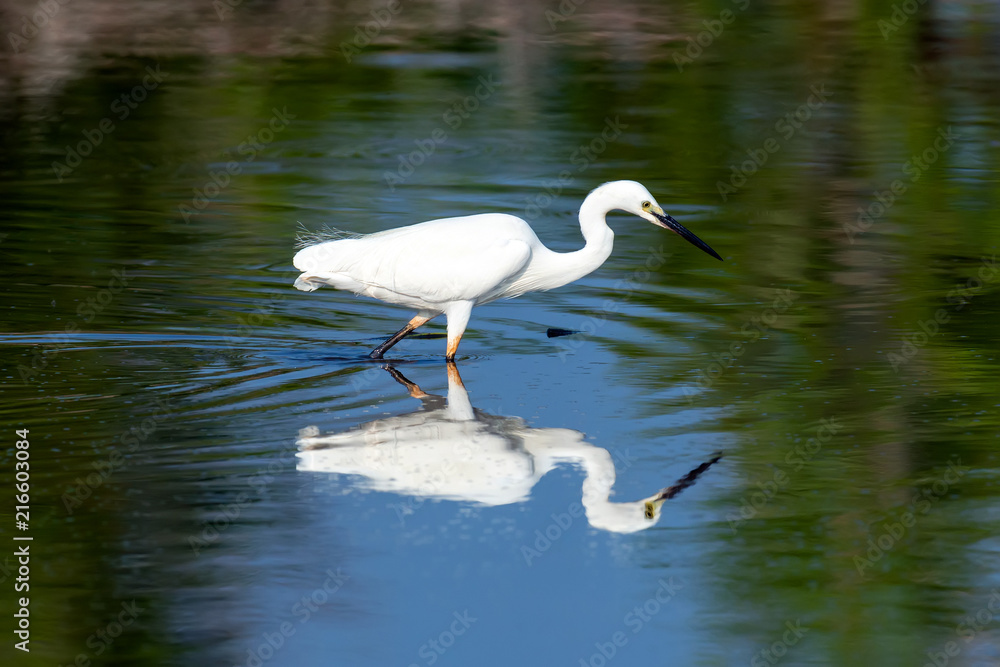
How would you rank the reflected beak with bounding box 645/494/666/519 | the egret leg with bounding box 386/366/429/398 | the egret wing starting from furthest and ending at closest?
1. the egret wing
2. the egret leg with bounding box 386/366/429/398
3. the reflected beak with bounding box 645/494/666/519

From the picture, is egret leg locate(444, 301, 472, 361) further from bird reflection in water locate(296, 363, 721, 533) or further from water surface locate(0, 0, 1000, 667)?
bird reflection in water locate(296, 363, 721, 533)

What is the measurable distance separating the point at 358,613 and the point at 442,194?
26.9 ft

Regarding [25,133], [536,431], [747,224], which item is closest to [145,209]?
[25,133]

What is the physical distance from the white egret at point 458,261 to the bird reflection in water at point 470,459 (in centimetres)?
108

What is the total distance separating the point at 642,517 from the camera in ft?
20.4

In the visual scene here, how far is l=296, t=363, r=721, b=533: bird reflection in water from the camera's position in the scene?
6352mm

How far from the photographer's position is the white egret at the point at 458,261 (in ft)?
27.7

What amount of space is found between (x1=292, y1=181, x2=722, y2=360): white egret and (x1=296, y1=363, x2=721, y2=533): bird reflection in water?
108 cm

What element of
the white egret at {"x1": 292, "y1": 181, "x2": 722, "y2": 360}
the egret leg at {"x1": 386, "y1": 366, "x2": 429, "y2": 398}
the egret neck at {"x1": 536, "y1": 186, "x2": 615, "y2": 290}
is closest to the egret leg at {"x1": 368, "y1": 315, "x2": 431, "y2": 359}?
the white egret at {"x1": 292, "y1": 181, "x2": 722, "y2": 360}

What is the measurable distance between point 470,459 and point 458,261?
1.97 m

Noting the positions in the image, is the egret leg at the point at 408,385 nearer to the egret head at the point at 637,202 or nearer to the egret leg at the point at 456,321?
the egret leg at the point at 456,321

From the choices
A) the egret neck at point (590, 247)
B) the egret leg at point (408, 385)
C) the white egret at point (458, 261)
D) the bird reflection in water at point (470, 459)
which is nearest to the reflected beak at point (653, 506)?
the bird reflection in water at point (470, 459)

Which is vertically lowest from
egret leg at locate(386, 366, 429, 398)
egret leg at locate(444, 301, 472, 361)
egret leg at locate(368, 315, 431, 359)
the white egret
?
egret leg at locate(386, 366, 429, 398)

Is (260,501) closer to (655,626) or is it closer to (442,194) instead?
(655,626)
